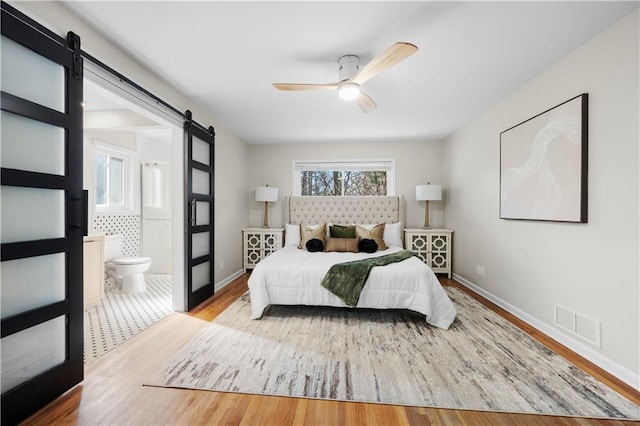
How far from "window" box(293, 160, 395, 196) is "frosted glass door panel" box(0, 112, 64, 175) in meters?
3.96

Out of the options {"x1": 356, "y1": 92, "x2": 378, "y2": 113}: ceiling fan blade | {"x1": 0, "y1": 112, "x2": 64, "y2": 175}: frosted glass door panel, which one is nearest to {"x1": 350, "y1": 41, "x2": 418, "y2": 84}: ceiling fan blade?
{"x1": 356, "y1": 92, "x2": 378, "y2": 113}: ceiling fan blade

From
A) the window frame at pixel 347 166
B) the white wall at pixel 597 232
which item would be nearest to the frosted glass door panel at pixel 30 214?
the white wall at pixel 597 232

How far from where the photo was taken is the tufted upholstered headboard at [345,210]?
5.25 metres

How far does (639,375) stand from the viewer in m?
1.86

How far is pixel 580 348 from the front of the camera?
230 cm

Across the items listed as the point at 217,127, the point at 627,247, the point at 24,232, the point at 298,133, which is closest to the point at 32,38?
the point at 24,232

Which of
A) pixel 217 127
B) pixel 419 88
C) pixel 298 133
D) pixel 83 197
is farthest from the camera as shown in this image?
pixel 298 133

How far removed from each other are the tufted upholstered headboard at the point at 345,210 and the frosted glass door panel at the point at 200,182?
1.76m

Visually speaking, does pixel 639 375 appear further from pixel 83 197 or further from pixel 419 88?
pixel 83 197

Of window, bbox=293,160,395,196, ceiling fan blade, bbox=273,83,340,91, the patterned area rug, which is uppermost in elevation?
ceiling fan blade, bbox=273,83,340,91

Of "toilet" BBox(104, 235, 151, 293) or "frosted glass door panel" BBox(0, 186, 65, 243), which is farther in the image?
"toilet" BBox(104, 235, 151, 293)

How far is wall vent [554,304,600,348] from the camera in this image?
7.19ft

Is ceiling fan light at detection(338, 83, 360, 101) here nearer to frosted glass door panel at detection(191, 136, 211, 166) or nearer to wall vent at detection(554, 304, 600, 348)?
frosted glass door panel at detection(191, 136, 211, 166)

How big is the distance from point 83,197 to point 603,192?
11.5ft
